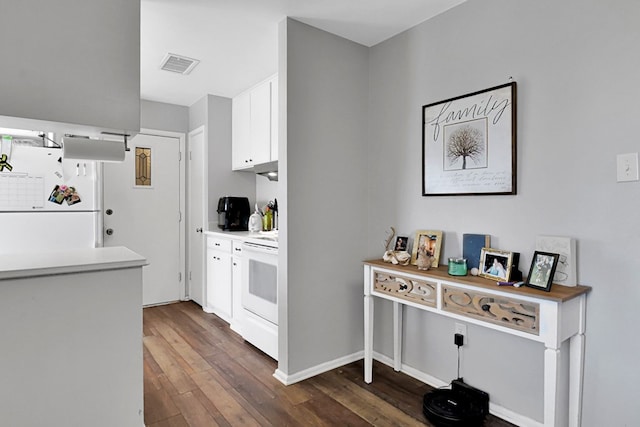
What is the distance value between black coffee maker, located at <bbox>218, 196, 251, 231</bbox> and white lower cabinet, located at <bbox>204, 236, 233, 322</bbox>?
219mm

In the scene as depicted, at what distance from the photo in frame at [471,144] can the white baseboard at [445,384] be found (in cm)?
121

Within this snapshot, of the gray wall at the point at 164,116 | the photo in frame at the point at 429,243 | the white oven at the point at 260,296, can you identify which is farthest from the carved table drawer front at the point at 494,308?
the gray wall at the point at 164,116

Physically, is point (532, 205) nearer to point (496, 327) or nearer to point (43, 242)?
point (496, 327)

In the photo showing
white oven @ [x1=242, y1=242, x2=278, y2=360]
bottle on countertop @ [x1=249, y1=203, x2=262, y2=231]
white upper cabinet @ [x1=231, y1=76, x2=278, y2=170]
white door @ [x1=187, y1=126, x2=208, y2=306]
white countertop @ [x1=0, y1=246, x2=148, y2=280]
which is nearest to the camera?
white countertop @ [x1=0, y1=246, x2=148, y2=280]

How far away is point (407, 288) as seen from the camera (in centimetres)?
210

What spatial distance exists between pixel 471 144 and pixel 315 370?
1827 mm

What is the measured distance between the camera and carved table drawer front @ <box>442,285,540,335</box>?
5.16 feet

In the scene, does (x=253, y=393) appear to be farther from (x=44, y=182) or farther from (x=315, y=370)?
(x=44, y=182)

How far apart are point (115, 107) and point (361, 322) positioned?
7.12ft

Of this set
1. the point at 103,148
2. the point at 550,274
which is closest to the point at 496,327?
the point at 550,274

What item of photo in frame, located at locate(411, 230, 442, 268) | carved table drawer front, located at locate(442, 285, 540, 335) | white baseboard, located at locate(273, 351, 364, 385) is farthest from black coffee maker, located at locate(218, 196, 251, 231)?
carved table drawer front, located at locate(442, 285, 540, 335)

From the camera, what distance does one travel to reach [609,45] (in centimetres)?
159

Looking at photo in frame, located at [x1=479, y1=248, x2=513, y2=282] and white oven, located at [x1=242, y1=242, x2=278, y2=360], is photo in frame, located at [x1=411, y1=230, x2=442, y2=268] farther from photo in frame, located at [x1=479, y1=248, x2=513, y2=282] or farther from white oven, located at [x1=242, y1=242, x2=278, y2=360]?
white oven, located at [x1=242, y1=242, x2=278, y2=360]

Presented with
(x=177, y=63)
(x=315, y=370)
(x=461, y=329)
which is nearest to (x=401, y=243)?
(x=461, y=329)
